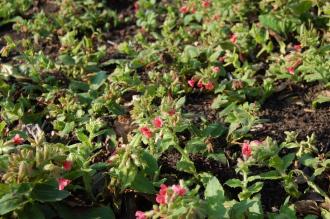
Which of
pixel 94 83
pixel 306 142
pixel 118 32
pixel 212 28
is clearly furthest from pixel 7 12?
pixel 306 142

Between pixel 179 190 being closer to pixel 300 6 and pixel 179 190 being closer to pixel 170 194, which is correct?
pixel 170 194

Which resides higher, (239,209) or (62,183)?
(62,183)

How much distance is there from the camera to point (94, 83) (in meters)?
4.52

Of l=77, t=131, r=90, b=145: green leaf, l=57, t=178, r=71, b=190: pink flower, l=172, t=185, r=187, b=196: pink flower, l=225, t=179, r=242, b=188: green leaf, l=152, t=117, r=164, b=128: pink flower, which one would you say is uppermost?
l=172, t=185, r=187, b=196: pink flower

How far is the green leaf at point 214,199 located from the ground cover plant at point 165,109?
12 millimetres

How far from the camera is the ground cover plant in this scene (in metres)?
2.96

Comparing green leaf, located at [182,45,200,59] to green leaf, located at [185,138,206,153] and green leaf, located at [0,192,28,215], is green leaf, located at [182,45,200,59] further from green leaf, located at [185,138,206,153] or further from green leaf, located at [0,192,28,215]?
green leaf, located at [0,192,28,215]

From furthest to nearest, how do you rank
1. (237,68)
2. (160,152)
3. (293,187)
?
1. (237,68)
2. (160,152)
3. (293,187)

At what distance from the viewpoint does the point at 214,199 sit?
290 cm

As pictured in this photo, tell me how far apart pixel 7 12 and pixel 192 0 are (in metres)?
2.13

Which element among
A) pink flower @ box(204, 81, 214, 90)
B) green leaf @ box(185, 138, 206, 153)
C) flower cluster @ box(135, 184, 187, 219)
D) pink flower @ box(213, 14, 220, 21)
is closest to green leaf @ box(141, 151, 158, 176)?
green leaf @ box(185, 138, 206, 153)

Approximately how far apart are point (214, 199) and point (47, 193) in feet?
3.04

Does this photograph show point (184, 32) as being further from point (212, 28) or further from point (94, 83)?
point (94, 83)

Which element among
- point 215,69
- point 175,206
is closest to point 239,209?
point 175,206
